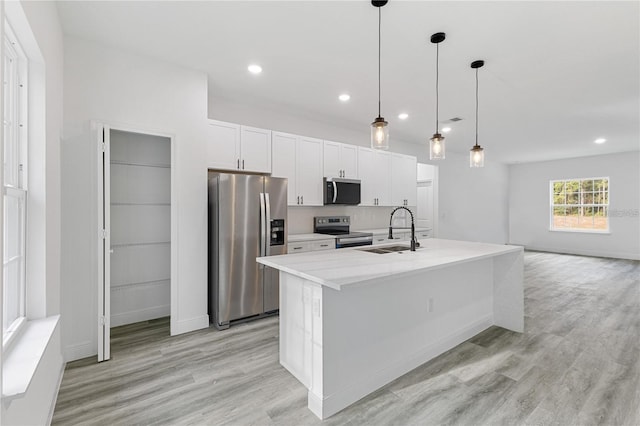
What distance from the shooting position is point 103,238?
2.51m

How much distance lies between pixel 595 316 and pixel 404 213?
342 centimetres

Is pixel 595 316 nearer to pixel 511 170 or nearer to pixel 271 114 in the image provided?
pixel 271 114

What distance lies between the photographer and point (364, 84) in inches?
141

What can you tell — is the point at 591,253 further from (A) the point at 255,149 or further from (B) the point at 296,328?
(B) the point at 296,328

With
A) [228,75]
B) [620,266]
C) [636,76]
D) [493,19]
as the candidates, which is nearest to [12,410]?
[228,75]

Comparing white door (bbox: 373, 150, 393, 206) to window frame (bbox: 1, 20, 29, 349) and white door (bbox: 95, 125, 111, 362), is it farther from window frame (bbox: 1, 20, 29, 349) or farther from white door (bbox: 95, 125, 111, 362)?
window frame (bbox: 1, 20, 29, 349)

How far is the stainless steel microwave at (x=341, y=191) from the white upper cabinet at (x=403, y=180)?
3.48ft

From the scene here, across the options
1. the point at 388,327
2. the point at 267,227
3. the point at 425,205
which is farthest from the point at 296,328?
the point at 425,205

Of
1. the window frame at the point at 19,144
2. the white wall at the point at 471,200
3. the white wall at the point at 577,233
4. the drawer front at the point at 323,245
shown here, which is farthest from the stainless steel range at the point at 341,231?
the white wall at the point at 577,233

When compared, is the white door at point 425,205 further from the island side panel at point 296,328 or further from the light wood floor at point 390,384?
the island side panel at point 296,328

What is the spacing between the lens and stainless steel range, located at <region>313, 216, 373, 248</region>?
445 cm

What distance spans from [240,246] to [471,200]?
688cm

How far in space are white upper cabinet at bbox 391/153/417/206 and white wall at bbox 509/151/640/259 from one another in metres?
5.40

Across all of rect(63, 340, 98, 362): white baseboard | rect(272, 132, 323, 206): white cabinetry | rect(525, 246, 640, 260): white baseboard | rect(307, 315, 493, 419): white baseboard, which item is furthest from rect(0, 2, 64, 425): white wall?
rect(525, 246, 640, 260): white baseboard
